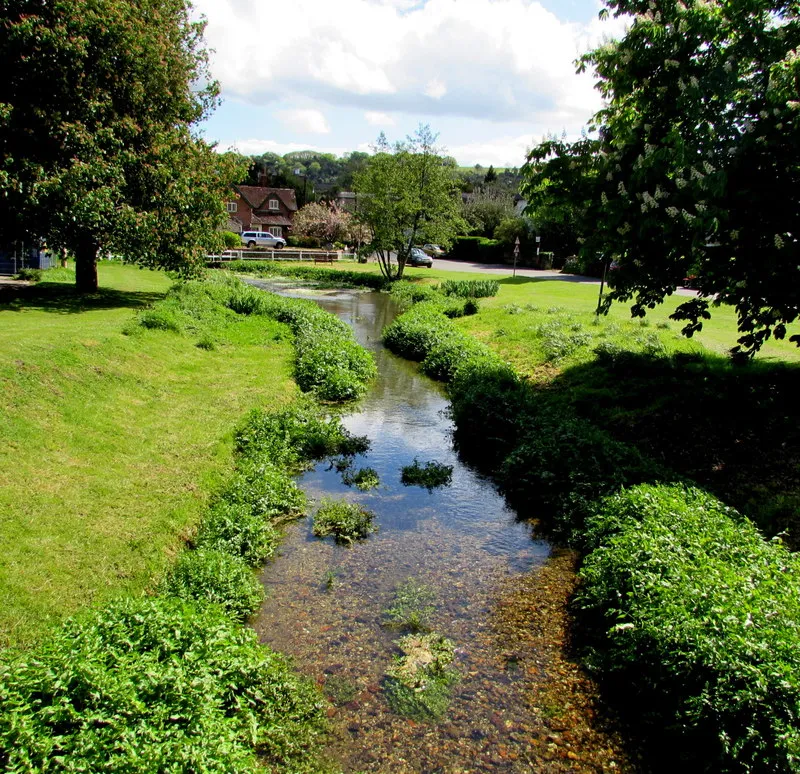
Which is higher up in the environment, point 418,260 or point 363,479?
point 418,260

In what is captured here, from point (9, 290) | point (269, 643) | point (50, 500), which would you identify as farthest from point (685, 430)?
point (9, 290)

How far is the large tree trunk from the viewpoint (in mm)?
22647

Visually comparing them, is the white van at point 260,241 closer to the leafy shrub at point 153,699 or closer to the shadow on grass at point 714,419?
the shadow on grass at point 714,419

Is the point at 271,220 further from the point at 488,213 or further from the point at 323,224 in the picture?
the point at 488,213

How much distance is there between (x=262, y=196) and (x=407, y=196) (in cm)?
5225

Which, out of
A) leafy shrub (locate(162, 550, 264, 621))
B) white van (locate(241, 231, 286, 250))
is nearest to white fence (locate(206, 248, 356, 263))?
white van (locate(241, 231, 286, 250))

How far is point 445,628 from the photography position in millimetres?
7297

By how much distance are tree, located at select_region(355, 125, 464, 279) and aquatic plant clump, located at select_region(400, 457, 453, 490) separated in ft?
109

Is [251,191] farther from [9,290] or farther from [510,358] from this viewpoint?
[510,358]

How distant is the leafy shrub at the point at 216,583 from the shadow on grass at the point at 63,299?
1421cm

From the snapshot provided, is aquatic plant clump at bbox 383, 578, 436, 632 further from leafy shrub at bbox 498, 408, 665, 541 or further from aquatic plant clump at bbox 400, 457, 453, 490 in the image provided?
aquatic plant clump at bbox 400, 457, 453, 490

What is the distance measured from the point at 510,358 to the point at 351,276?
28048 mm

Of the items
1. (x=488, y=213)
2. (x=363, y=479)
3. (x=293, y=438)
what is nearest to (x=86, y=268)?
(x=293, y=438)

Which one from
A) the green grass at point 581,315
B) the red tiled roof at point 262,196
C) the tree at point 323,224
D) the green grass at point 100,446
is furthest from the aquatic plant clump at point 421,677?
the red tiled roof at point 262,196
